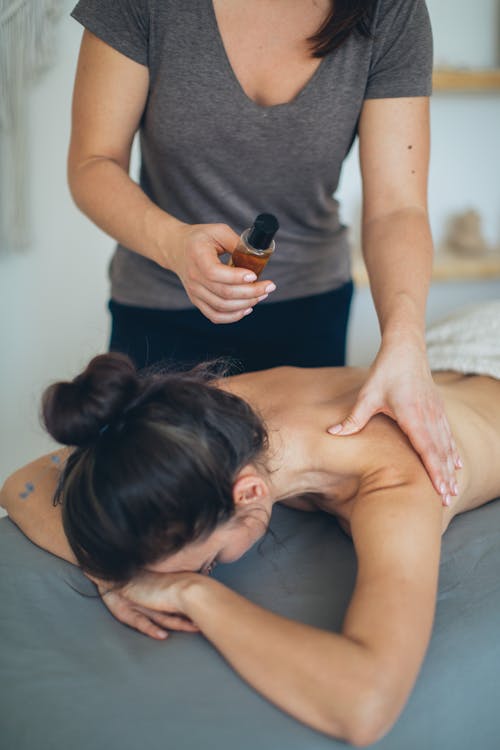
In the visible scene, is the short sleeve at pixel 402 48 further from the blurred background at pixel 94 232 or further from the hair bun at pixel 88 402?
the blurred background at pixel 94 232

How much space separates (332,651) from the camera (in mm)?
916

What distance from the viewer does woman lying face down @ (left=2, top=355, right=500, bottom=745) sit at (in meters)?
0.91

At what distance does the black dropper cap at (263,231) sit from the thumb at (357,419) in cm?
32

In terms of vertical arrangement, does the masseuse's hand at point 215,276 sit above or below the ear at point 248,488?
above

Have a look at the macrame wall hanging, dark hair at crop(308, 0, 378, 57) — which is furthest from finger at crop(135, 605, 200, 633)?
the macrame wall hanging

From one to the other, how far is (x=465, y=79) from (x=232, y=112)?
144cm

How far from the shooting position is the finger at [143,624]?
1067 mm

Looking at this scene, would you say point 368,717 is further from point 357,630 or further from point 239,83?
point 239,83

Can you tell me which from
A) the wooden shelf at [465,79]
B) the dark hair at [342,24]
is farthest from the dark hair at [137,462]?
the wooden shelf at [465,79]

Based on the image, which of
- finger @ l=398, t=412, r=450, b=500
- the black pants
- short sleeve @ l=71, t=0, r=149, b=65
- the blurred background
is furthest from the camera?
the blurred background

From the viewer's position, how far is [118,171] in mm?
1295

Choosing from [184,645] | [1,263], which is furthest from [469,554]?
[1,263]

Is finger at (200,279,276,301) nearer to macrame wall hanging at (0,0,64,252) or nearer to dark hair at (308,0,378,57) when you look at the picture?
dark hair at (308,0,378,57)

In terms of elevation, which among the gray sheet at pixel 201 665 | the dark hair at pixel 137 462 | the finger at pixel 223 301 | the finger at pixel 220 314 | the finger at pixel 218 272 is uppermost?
the finger at pixel 218 272
